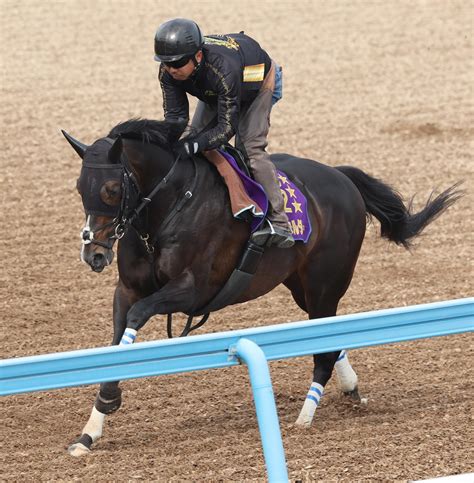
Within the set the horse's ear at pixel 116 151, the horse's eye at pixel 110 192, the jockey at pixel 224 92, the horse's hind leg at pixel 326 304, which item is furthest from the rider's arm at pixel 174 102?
the horse's hind leg at pixel 326 304

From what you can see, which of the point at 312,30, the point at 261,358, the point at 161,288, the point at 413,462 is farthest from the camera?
the point at 312,30

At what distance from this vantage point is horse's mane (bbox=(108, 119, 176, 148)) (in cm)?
621

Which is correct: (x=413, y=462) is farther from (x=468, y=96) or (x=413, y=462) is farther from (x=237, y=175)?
(x=468, y=96)

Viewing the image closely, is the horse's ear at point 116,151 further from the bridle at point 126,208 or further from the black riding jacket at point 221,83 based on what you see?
the black riding jacket at point 221,83

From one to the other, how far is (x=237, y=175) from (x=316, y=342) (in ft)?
6.76

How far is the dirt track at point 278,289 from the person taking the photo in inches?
236

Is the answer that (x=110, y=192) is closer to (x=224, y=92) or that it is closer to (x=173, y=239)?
(x=173, y=239)

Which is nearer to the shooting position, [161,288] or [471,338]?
[161,288]

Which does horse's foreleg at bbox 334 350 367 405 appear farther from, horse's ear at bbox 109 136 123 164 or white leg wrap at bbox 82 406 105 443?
horse's ear at bbox 109 136 123 164

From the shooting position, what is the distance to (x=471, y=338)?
26.6 feet

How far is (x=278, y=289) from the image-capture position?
938cm

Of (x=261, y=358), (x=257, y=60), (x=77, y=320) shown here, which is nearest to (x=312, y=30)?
(x=77, y=320)

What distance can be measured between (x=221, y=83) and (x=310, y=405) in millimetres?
2140

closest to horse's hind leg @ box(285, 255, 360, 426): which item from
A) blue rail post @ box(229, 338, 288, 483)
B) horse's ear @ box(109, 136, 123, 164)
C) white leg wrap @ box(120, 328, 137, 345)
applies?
white leg wrap @ box(120, 328, 137, 345)
